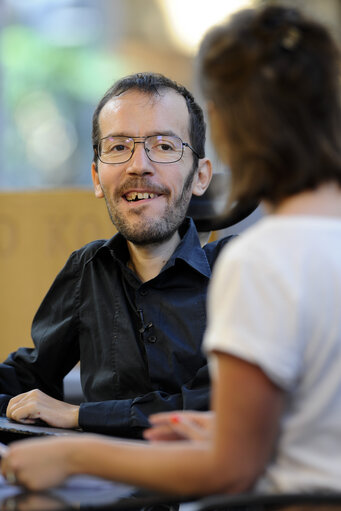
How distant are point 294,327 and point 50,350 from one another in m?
0.96

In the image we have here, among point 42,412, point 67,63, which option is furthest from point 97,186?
point 67,63

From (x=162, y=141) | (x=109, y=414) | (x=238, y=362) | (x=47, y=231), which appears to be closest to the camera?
(x=238, y=362)

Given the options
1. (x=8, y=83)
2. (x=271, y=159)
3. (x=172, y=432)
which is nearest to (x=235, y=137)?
(x=271, y=159)

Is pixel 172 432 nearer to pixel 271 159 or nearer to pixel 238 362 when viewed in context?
pixel 238 362

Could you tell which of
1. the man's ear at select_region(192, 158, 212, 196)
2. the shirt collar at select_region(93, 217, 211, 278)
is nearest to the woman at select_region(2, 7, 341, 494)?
the shirt collar at select_region(93, 217, 211, 278)

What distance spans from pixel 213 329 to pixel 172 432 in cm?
23

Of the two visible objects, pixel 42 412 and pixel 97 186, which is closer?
pixel 42 412

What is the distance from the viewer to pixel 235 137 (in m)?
0.93

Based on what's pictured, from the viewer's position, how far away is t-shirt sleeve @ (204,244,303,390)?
2.76 feet

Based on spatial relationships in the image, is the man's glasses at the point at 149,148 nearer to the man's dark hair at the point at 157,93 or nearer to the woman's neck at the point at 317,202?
the man's dark hair at the point at 157,93

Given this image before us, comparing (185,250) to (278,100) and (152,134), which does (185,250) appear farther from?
(278,100)

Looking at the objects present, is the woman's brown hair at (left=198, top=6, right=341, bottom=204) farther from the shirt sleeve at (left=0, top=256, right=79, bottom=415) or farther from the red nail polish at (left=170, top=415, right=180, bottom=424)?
the shirt sleeve at (left=0, top=256, right=79, bottom=415)

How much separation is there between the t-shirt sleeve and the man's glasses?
82cm

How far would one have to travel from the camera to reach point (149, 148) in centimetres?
166
